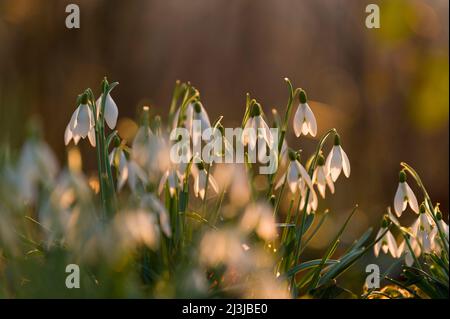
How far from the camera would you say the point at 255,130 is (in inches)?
55.0

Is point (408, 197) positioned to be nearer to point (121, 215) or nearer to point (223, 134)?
point (223, 134)

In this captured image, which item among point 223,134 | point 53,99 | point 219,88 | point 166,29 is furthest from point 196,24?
point 223,134

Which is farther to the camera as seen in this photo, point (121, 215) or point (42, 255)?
point (42, 255)

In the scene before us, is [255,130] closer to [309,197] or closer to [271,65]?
[309,197]

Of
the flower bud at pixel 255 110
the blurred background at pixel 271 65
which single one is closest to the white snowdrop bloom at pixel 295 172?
the flower bud at pixel 255 110

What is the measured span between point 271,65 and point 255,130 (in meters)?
2.77

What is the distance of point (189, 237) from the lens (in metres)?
1.43

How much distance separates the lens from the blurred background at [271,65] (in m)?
3.81

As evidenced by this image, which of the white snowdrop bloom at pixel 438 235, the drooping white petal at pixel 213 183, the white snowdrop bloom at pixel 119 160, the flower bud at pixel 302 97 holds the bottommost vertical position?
the white snowdrop bloom at pixel 438 235

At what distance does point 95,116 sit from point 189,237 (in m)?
0.32

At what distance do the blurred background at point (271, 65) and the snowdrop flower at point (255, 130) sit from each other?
2.38 meters

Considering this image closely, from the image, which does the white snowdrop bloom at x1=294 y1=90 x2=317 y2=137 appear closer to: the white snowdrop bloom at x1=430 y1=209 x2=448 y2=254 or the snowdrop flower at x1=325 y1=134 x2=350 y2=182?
the snowdrop flower at x1=325 y1=134 x2=350 y2=182

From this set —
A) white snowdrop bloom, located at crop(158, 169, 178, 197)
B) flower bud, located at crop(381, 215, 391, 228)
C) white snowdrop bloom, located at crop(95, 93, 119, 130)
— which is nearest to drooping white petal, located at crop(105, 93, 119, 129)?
white snowdrop bloom, located at crop(95, 93, 119, 130)

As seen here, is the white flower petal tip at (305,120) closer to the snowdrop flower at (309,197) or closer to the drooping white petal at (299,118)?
the drooping white petal at (299,118)
